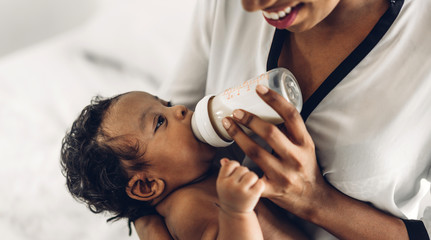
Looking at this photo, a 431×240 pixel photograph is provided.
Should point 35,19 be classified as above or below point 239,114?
below

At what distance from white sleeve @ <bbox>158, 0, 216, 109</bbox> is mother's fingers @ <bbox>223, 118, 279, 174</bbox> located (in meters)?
0.32

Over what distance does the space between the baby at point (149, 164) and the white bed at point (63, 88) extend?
30 centimetres

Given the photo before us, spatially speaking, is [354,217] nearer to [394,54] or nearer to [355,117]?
[355,117]

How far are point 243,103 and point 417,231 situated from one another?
0.40 meters

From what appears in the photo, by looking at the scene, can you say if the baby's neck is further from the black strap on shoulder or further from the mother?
the black strap on shoulder

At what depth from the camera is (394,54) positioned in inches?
28.6

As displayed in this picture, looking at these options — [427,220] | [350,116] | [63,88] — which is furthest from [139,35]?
[427,220]

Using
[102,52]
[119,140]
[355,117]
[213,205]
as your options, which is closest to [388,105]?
[355,117]

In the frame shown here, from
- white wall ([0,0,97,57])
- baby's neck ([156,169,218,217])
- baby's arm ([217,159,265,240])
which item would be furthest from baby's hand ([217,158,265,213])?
white wall ([0,0,97,57])

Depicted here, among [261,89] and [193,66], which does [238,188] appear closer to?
[261,89]

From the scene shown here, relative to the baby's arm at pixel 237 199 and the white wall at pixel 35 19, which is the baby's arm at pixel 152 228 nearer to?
the baby's arm at pixel 237 199

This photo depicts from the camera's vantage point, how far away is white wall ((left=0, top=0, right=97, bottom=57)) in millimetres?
1564

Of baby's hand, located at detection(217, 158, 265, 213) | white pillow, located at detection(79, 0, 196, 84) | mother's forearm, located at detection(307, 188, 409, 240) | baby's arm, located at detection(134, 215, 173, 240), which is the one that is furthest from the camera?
white pillow, located at detection(79, 0, 196, 84)

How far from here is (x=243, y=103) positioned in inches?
30.6
